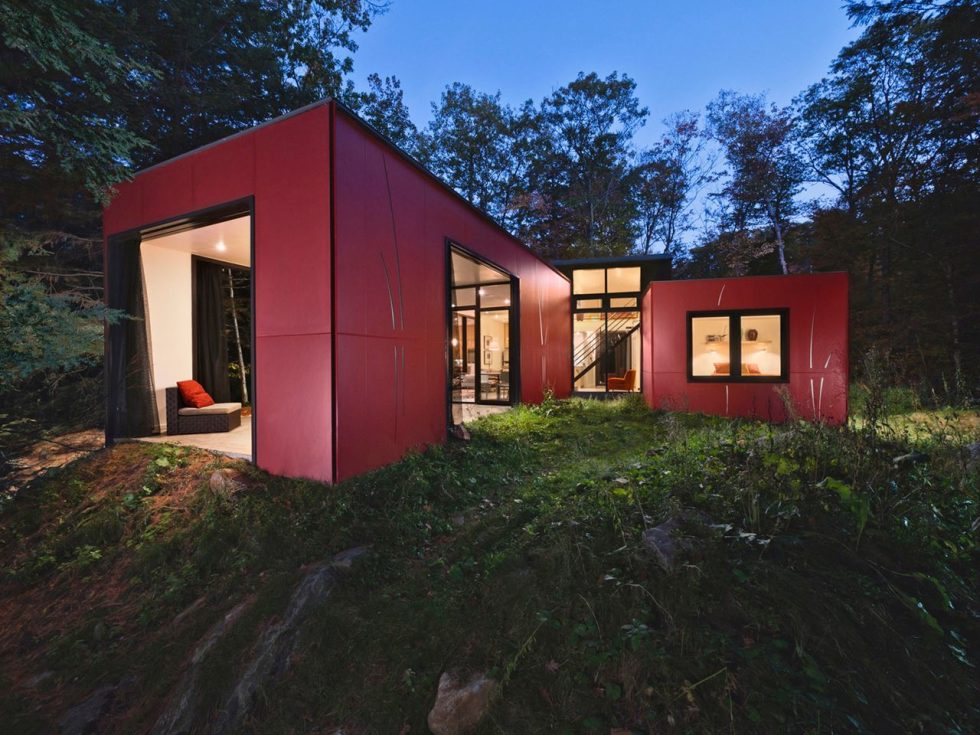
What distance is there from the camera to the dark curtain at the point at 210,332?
6.78 metres

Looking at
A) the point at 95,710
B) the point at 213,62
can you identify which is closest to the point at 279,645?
the point at 95,710

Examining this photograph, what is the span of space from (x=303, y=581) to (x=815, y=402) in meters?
9.12

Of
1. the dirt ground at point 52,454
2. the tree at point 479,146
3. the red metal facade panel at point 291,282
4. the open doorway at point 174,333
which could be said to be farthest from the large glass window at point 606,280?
the dirt ground at point 52,454

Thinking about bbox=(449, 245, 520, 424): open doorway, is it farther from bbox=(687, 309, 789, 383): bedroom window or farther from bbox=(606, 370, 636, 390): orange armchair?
bbox=(687, 309, 789, 383): bedroom window

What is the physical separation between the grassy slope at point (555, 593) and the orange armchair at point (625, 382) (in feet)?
27.4

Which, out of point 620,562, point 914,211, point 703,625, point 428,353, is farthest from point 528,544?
point 914,211

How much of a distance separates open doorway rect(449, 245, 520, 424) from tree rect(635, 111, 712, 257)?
497 inches

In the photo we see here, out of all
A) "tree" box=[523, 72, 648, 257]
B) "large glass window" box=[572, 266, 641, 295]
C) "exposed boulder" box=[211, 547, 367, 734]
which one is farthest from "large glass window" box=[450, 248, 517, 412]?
"tree" box=[523, 72, 648, 257]

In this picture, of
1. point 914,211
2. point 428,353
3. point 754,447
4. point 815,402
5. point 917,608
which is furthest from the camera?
point 914,211

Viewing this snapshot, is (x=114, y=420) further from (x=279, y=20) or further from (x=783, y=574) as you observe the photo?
(x=279, y=20)

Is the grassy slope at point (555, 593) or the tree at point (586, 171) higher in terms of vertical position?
the tree at point (586, 171)

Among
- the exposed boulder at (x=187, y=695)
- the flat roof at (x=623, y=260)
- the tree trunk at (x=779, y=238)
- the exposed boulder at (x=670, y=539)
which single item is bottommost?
the exposed boulder at (x=187, y=695)

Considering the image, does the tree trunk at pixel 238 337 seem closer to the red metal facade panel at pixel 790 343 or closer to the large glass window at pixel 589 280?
the red metal facade panel at pixel 790 343

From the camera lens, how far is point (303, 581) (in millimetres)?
2748
